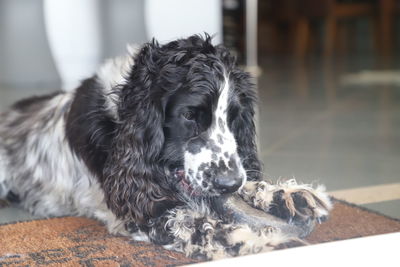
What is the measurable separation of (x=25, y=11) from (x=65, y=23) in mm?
538

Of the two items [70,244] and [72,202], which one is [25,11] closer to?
[72,202]

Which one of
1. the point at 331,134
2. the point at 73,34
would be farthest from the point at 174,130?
the point at 73,34

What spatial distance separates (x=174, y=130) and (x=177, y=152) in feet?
0.25

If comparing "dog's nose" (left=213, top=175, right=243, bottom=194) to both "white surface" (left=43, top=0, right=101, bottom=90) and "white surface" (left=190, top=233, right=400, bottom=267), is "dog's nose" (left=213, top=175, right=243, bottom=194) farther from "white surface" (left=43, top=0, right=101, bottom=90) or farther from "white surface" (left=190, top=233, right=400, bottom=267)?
"white surface" (left=43, top=0, right=101, bottom=90)

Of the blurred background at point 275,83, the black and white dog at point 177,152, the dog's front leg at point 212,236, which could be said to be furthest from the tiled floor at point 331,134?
the dog's front leg at point 212,236

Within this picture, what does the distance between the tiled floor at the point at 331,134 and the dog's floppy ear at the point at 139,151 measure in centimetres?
47

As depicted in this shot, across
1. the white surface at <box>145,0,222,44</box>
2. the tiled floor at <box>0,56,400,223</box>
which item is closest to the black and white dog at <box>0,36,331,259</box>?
the tiled floor at <box>0,56,400,223</box>

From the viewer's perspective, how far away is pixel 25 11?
5.97m

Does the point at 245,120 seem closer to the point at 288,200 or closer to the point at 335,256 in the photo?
the point at 288,200

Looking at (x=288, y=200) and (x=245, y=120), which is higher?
(x=245, y=120)

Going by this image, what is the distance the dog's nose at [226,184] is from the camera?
208 cm

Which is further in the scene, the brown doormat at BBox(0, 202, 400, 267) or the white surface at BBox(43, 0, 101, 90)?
the white surface at BBox(43, 0, 101, 90)

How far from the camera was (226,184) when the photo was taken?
2.08m

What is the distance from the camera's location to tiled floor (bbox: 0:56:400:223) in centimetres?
301
